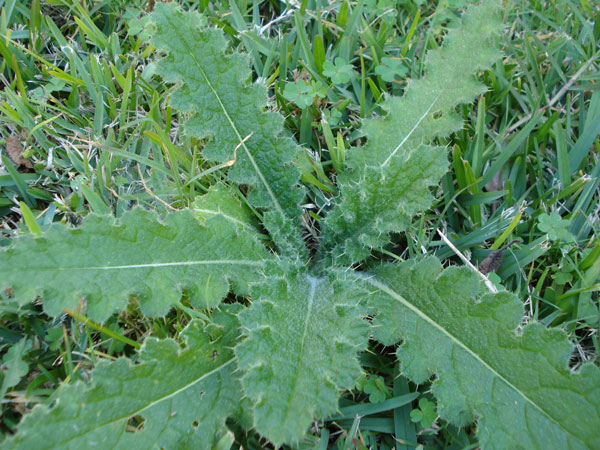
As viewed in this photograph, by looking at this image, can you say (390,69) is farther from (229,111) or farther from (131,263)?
(131,263)

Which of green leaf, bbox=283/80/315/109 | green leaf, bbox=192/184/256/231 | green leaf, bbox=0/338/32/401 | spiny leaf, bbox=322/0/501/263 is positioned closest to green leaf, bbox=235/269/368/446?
spiny leaf, bbox=322/0/501/263

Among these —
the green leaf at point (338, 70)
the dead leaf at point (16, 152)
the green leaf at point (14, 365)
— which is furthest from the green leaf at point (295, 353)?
the dead leaf at point (16, 152)

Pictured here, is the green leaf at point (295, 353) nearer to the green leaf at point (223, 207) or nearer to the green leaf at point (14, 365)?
the green leaf at point (223, 207)

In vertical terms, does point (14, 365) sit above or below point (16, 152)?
below

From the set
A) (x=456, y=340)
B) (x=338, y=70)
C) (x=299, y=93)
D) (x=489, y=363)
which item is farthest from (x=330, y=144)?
(x=489, y=363)

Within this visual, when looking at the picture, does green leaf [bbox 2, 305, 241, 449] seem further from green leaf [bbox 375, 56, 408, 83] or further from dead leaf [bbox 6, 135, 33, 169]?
green leaf [bbox 375, 56, 408, 83]
